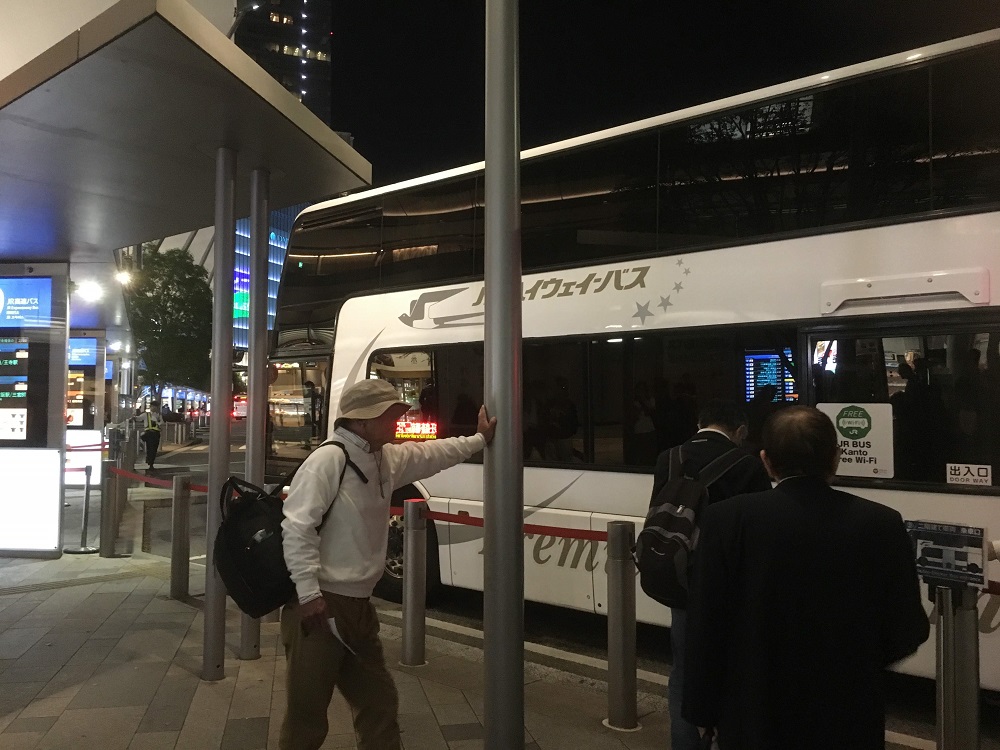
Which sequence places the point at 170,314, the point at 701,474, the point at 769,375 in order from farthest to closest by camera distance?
the point at 170,314 → the point at 769,375 → the point at 701,474

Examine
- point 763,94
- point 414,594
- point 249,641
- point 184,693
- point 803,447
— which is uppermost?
point 763,94

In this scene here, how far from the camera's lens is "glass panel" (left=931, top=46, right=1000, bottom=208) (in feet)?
16.4

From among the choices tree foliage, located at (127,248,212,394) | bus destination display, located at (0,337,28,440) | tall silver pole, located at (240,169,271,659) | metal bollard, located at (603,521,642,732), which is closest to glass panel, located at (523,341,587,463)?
metal bollard, located at (603,521,642,732)

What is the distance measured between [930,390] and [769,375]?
105 cm

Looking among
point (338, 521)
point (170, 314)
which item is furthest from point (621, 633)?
point (170, 314)

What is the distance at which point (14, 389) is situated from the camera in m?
9.32

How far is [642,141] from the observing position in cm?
662

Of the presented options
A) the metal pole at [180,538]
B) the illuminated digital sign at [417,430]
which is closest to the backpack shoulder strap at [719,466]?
the illuminated digital sign at [417,430]

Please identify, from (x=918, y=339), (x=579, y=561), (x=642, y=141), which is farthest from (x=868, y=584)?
(x=642, y=141)

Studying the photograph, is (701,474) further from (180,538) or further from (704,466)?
(180,538)

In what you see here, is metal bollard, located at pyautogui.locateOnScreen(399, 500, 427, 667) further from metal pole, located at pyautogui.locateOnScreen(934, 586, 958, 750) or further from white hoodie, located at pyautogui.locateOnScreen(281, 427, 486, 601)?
metal pole, located at pyautogui.locateOnScreen(934, 586, 958, 750)

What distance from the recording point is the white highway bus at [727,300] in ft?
16.3

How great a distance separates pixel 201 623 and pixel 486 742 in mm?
4147

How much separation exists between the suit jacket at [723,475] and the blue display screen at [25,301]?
27.6 feet
